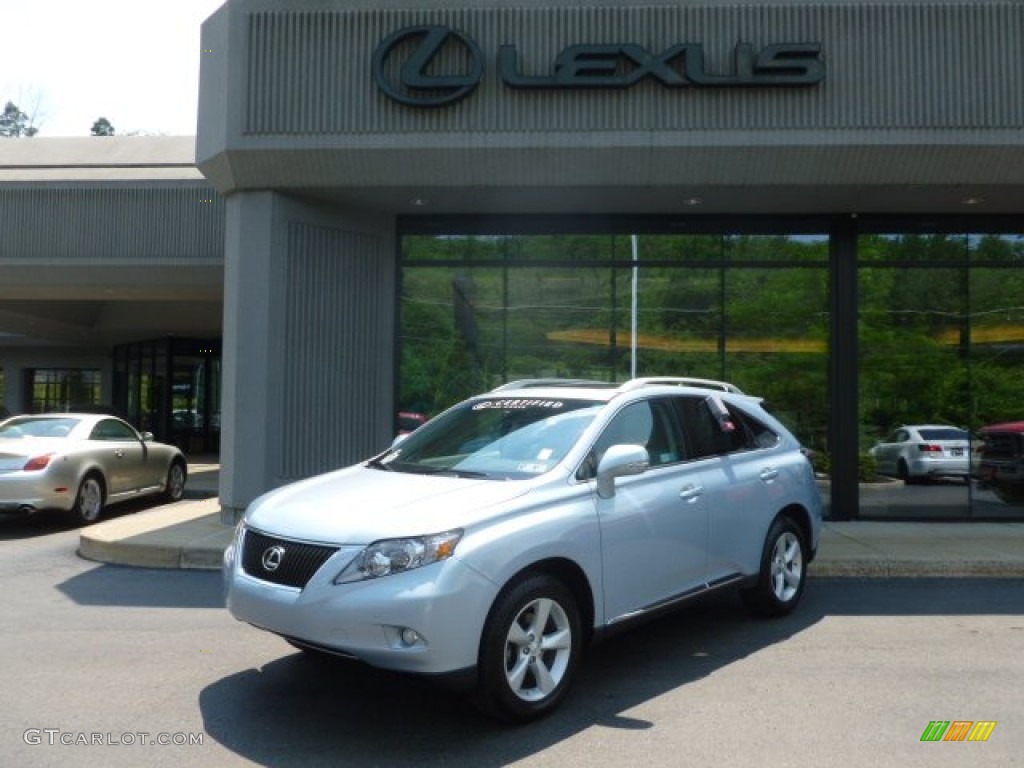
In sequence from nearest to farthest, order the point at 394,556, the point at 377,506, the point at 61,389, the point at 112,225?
1. the point at 394,556
2. the point at 377,506
3. the point at 112,225
4. the point at 61,389

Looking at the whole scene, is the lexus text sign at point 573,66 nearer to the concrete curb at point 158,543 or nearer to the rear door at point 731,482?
the rear door at point 731,482

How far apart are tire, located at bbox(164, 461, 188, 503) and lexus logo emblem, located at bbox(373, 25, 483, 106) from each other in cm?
701

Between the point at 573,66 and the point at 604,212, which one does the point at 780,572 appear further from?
the point at 604,212

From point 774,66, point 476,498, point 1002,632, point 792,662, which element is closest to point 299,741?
point 476,498

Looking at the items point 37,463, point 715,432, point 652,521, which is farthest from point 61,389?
point 652,521

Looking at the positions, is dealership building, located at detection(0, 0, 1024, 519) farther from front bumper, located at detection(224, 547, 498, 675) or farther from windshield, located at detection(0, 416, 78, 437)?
front bumper, located at detection(224, 547, 498, 675)

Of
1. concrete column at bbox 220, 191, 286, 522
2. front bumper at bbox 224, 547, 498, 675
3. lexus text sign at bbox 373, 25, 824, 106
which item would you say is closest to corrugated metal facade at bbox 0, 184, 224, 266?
concrete column at bbox 220, 191, 286, 522

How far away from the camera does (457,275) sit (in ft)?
39.1

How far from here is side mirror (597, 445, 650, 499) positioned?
4.81 metres

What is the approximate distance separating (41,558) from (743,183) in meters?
Answer: 8.54

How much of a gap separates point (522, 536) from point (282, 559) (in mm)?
1200

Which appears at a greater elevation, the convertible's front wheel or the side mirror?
the side mirror

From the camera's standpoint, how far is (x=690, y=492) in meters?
5.56

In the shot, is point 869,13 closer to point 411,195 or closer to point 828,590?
point 411,195
